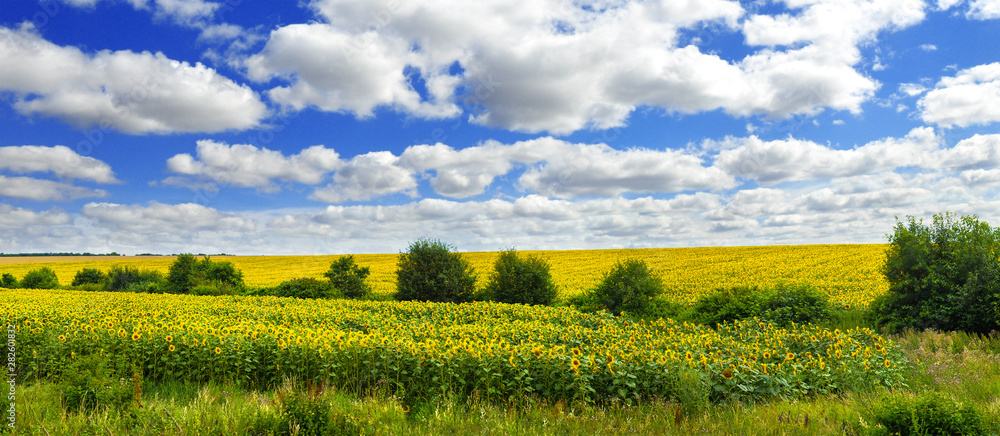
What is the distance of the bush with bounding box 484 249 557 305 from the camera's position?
2019cm

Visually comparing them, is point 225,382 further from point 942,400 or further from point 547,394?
point 942,400

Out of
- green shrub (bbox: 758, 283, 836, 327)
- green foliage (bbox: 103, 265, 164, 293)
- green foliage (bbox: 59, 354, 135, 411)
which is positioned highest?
green foliage (bbox: 103, 265, 164, 293)

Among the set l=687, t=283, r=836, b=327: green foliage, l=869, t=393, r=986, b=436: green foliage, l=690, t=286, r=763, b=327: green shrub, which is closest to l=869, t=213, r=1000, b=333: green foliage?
l=687, t=283, r=836, b=327: green foliage

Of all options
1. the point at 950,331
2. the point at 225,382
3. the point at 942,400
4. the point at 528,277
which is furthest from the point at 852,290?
the point at 225,382

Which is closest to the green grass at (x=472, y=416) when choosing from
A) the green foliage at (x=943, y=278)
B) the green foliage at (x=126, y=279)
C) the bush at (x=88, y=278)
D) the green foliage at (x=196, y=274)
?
the green foliage at (x=943, y=278)

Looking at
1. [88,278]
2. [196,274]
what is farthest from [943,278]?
[88,278]

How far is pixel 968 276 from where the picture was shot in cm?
1220

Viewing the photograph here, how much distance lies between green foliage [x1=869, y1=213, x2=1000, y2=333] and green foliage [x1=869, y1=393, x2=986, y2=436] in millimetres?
9113

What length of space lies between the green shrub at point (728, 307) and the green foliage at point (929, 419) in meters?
9.69

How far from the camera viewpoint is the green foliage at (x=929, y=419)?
4.92m

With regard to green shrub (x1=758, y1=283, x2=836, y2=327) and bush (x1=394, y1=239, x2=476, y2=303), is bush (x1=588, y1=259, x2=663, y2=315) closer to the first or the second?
green shrub (x1=758, y1=283, x2=836, y2=327)

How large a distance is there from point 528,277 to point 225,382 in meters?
13.6

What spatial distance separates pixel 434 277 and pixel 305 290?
19.0ft

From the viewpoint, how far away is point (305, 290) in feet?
74.8
